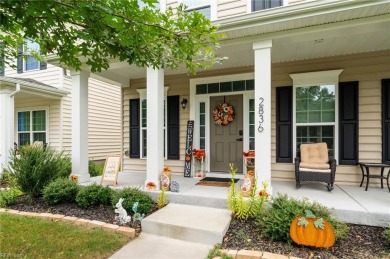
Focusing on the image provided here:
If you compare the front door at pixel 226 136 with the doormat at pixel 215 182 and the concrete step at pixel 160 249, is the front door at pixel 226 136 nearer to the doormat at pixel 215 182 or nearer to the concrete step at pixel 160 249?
the doormat at pixel 215 182

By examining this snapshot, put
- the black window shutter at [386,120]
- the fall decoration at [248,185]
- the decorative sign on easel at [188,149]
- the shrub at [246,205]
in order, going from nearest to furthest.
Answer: the shrub at [246,205] < the fall decoration at [248,185] < the black window shutter at [386,120] < the decorative sign on easel at [188,149]

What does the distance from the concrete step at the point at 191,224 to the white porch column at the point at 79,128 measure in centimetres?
235

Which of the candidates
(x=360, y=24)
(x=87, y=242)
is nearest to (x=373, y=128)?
(x=360, y=24)

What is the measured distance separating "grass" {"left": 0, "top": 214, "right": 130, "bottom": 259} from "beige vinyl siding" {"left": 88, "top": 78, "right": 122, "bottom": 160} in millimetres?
5435

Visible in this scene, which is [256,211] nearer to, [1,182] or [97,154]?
[1,182]

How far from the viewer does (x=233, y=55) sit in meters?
4.45

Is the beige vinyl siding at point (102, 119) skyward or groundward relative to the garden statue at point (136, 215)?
skyward

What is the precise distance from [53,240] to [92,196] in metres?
1.03

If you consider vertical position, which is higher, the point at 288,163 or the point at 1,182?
the point at 288,163

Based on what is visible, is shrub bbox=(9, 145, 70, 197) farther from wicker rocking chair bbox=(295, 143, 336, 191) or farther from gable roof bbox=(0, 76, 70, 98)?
wicker rocking chair bbox=(295, 143, 336, 191)

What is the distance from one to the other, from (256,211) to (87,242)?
2.17 metres

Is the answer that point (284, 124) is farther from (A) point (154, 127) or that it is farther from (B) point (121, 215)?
(B) point (121, 215)

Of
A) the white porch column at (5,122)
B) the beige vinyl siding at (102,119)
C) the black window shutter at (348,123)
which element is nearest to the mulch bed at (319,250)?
the black window shutter at (348,123)

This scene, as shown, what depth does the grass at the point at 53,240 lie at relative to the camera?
2506mm
